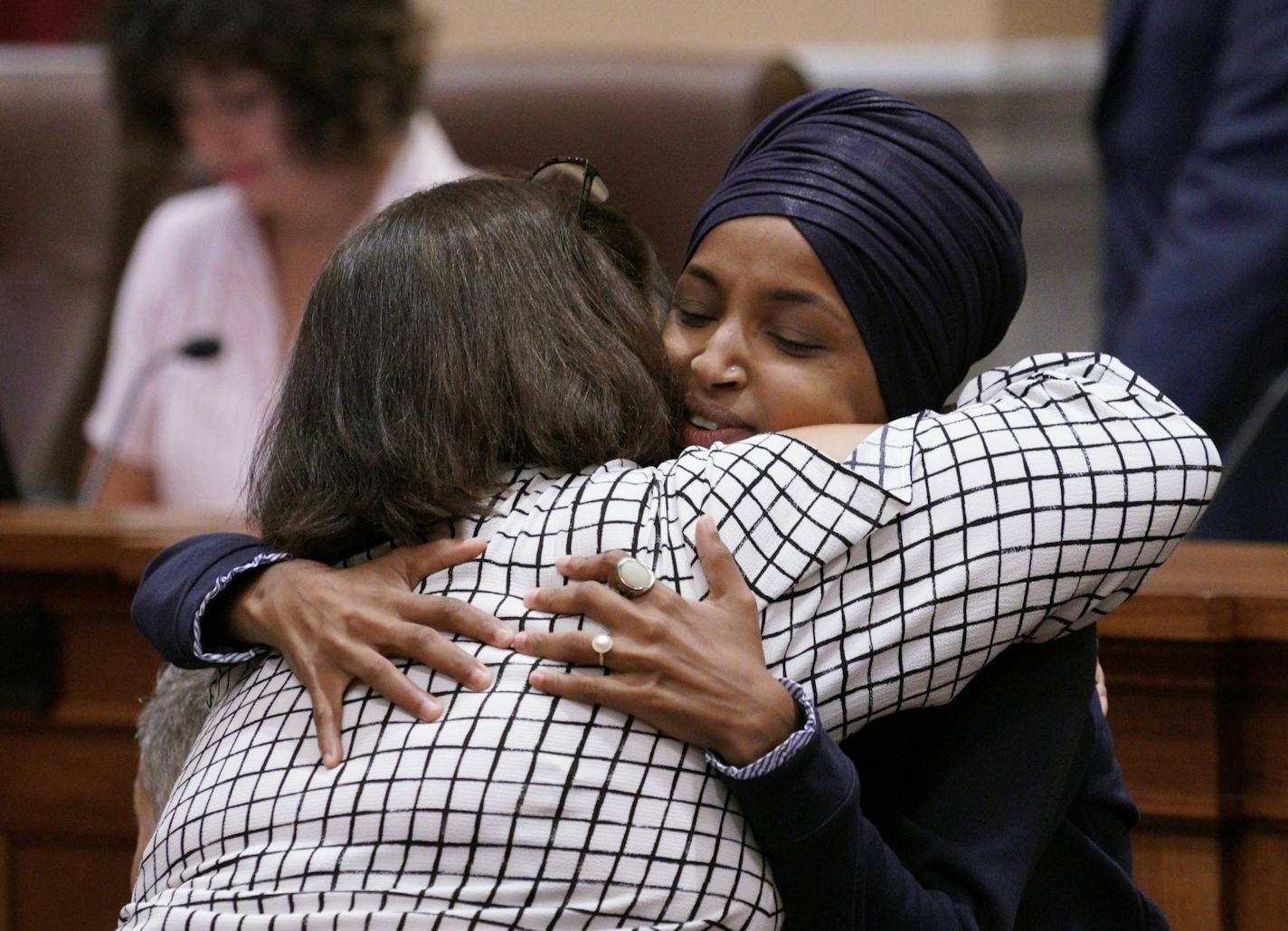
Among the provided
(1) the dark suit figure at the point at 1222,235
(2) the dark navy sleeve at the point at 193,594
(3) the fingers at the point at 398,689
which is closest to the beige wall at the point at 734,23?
(1) the dark suit figure at the point at 1222,235

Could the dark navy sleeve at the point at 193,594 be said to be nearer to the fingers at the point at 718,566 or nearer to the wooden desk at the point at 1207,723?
the fingers at the point at 718,566

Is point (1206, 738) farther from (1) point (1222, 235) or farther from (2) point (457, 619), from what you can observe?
(1) point (1222, 235)

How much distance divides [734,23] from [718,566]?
3.12m

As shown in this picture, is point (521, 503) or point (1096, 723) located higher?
point (521, 503)

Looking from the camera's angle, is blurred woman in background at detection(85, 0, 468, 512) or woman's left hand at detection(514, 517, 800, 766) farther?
blurred woman in background at detection(85, 0, 468, 512)

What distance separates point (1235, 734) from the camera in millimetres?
1431

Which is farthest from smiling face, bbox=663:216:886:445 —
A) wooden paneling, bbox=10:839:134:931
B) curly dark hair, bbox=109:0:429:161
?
curly dark hair, bbox=109:0:429:161

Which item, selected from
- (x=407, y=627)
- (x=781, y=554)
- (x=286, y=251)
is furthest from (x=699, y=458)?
(x=286, y=251)

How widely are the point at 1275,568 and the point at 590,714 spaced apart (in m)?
0.78

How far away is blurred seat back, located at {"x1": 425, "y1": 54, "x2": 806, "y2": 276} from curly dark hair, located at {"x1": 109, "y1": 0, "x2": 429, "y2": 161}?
6.0 inches

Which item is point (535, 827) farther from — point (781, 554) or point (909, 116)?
point (909, 116)

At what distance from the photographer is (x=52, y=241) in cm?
318

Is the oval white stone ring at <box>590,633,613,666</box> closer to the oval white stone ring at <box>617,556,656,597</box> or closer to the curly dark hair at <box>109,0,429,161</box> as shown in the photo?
the oval white stone ring at <box>617,556,656,597</box>

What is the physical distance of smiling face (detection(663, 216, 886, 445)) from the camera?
1213 mm
